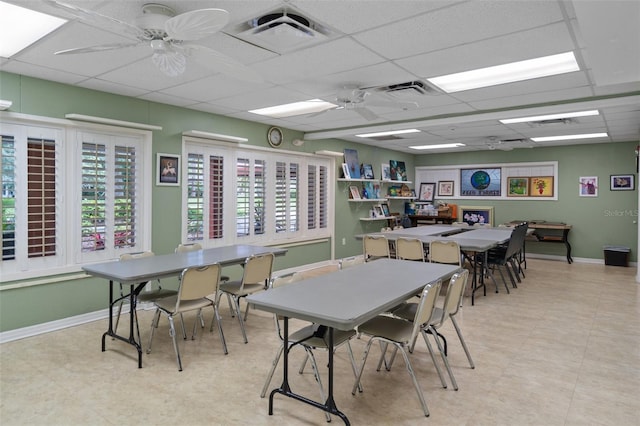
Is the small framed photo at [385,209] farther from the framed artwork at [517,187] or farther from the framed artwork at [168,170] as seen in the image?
the framed artwork at [168,170]

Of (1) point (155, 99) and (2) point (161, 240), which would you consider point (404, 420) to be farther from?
(1) point (155, 99)

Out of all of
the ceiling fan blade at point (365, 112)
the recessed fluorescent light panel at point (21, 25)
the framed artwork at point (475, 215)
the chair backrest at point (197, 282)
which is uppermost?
the recessed fluorescent light panel at point (21, 25)

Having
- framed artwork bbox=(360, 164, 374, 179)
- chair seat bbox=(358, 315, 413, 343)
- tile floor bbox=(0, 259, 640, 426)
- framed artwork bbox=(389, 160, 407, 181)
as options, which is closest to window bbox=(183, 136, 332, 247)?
framed artwork bbox=(360, 164, 374, 179)

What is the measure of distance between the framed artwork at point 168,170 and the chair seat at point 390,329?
335cm

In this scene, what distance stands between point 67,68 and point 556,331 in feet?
17.7

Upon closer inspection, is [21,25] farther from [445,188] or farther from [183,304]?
[445,188]

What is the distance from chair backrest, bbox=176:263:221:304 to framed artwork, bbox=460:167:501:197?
7.85 m

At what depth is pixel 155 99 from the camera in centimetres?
479

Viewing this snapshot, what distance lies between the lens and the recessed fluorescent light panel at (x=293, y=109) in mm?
5340

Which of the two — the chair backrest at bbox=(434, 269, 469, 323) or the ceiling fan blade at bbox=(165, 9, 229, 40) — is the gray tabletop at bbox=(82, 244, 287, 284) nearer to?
the ceiling fan blade at bbox=(165, 9, 229, 40)

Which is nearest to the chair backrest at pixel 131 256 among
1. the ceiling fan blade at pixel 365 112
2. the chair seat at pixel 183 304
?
the chair seat at pixel 183 304

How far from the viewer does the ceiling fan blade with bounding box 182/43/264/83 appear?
2564mm

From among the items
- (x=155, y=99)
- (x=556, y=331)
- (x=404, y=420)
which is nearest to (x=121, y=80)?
(x=155, y=99)

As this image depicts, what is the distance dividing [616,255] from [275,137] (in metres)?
6.88
